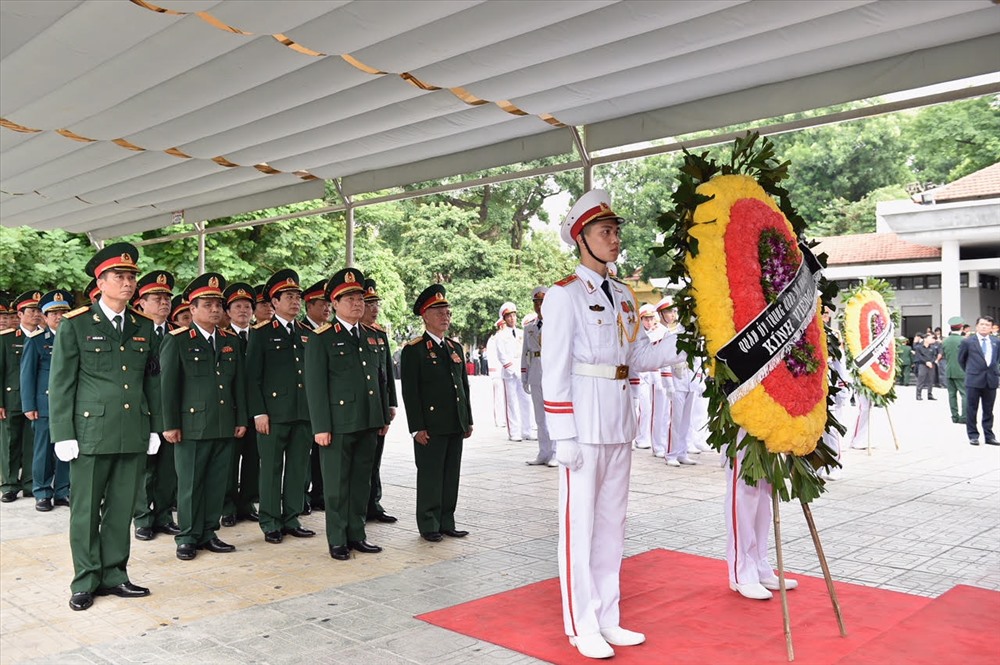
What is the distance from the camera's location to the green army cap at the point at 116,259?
4.97 meters

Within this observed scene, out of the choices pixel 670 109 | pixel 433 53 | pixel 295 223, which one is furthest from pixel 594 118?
pixel 295 223

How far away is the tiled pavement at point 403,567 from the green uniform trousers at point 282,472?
0.83ft

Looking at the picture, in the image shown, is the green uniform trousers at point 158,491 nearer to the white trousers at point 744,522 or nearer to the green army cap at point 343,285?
the green army cap at point 343,285

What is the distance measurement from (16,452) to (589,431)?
701 cm

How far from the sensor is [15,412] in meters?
8.43

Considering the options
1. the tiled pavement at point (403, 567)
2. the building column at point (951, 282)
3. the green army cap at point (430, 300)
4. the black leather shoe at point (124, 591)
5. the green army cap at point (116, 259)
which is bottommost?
the tiled pavement at point (403, 567)

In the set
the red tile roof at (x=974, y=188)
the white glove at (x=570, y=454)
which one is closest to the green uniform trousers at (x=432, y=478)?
the white glove at (x=570, y=454)

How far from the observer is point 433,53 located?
572 centimetres

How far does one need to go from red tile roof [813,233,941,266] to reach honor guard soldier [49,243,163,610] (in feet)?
82.5

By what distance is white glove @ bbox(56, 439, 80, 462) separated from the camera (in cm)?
480

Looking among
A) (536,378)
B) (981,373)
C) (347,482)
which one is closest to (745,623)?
(347,482)

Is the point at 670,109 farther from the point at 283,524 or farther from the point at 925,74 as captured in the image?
the point at 283,524

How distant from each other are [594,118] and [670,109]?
2.11 feet

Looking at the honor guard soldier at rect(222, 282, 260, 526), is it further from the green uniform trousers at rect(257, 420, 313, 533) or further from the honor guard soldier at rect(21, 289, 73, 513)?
the honor guard soldier at rect(21, 289, 73, 513)
